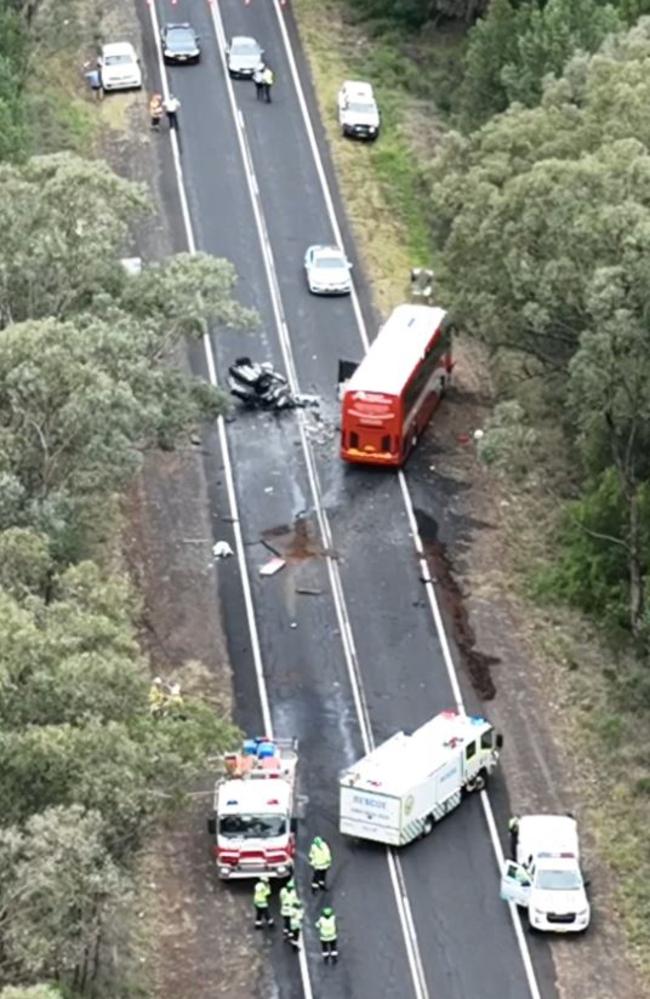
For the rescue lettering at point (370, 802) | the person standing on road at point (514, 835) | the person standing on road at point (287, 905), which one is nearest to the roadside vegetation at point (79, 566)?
the person standing on road at point (287, 905)

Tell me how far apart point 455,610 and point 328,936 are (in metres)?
Result: 16.2

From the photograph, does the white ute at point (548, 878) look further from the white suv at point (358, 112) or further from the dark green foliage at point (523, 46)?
the white suv at point (358, 112)

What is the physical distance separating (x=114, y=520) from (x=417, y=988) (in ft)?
75.6

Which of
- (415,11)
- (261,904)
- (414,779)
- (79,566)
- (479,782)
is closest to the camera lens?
(79,566)

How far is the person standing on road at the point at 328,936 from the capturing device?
191 feet

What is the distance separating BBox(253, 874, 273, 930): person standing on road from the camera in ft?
194

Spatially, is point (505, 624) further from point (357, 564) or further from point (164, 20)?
point (164, 20)

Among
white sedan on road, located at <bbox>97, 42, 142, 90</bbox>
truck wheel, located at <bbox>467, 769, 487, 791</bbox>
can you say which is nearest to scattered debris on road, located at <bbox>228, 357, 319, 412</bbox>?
truck wheel, located at <bbox>467, 769, 487, 791</bbox>

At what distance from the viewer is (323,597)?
72.9 m

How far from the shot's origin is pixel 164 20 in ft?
364

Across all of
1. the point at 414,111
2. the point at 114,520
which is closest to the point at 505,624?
the point at 114,520

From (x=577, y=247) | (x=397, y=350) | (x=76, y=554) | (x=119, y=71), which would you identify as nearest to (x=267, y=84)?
(x=119, y=71)

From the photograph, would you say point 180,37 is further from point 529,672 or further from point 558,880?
point 558,880

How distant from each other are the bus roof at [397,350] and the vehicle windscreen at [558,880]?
854 inches
